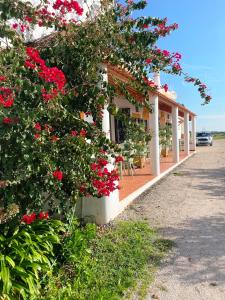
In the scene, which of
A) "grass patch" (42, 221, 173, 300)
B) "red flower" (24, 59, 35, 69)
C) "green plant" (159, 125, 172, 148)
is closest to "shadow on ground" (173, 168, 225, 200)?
"green plant" (159, 125, 172, 148)

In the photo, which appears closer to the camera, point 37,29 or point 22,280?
point 22,280

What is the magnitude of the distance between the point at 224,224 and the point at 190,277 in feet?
8.59

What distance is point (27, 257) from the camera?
4133 mm

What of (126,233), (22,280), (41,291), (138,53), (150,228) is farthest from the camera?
(150,228)

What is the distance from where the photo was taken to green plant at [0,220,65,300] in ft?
12.5

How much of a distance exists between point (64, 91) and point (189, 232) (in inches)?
144

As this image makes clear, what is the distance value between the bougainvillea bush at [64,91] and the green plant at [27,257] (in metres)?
0.42

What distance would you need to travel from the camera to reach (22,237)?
4605 millimetres

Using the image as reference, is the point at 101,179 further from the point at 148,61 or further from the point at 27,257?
the point at 148,61

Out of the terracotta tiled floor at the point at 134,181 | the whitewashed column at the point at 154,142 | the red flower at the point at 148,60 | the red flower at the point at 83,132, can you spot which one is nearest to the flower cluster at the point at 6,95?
the red flower at the point at 83,132

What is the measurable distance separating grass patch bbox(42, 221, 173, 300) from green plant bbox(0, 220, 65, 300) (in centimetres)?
21

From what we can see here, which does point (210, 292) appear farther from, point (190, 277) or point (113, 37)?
point (113, 37)

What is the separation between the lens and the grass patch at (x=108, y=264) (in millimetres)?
4289

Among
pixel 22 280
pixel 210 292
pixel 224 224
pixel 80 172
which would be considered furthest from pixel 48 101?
pixel 224 224
